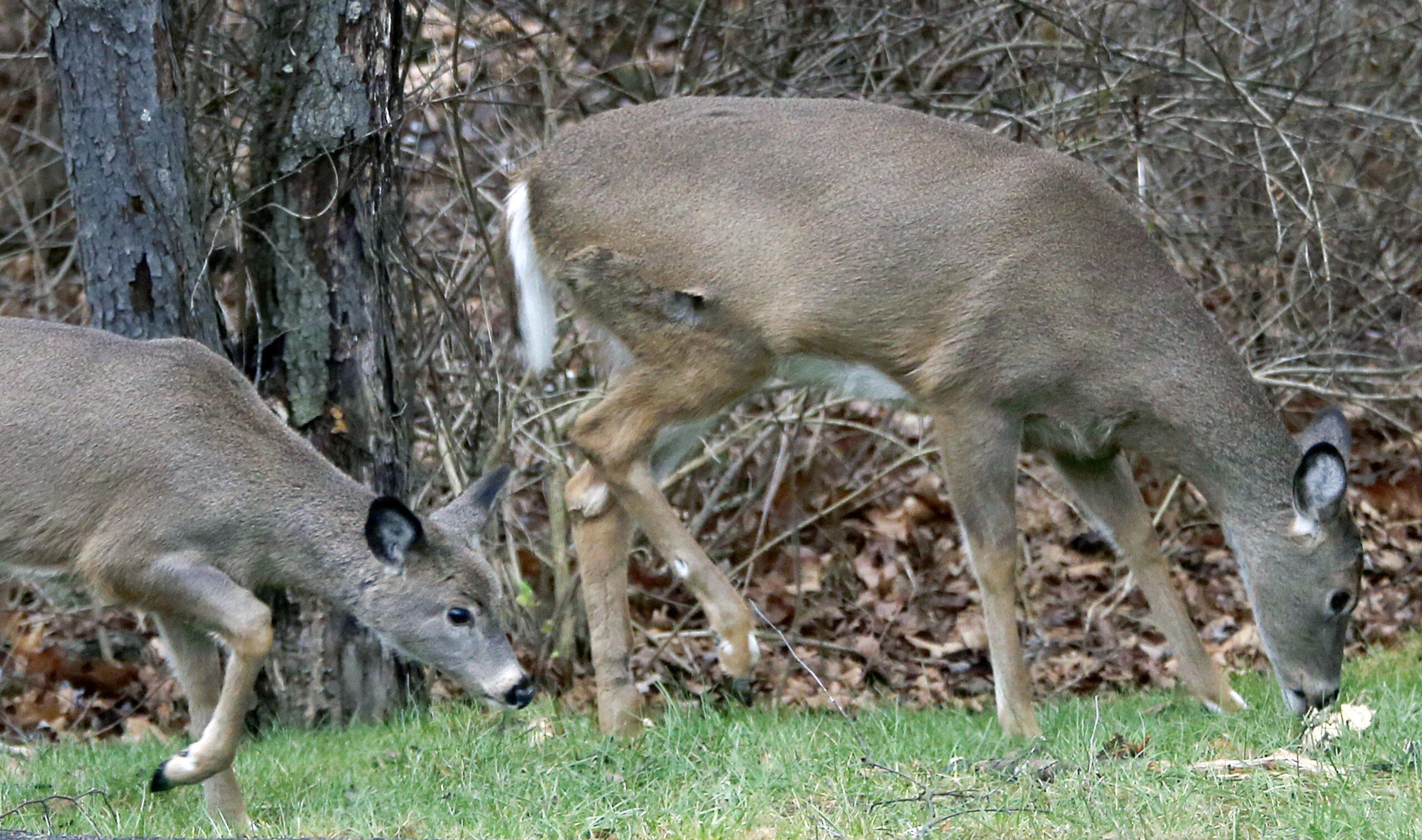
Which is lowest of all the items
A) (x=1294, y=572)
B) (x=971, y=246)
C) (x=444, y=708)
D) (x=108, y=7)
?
(x=444, y=708)

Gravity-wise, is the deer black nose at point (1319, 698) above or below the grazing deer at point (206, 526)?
below

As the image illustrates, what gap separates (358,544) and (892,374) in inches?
83.1

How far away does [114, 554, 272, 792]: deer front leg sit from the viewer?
4.90 metres

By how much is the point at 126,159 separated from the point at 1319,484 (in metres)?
4.55

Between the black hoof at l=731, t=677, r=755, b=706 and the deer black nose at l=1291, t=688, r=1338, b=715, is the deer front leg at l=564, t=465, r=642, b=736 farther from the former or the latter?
the deer black nose at l=1291, t=688, r=1338, b=715

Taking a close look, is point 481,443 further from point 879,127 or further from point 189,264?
point 879,127

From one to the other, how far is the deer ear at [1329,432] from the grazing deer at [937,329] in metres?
0.01

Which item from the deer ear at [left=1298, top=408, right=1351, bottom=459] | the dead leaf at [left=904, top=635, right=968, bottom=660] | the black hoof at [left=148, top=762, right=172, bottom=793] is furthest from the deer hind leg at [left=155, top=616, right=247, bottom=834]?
the dead leaf at [left=904, top=635, right=968, bottom=660]

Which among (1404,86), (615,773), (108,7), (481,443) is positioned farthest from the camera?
(1404,86)

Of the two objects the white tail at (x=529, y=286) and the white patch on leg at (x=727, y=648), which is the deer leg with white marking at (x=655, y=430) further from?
the white tail at (x=529, y=286)

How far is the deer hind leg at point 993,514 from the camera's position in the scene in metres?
6.15

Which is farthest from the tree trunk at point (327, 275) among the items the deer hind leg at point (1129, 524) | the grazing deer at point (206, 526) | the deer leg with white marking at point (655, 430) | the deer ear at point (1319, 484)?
the deer ear at point (1319, 484)

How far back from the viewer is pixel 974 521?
20.6ft

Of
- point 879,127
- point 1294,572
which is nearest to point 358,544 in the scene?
point 879,127
